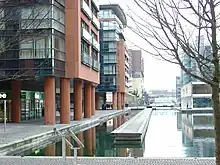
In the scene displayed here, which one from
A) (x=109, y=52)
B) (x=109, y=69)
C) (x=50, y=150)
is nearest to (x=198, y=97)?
(x=109, y=69)

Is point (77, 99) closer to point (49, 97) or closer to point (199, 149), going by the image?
point (49, 97)

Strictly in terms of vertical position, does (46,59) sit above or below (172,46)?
above

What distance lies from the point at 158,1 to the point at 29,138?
17.9 meters

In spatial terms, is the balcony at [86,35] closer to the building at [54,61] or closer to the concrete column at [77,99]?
the building at [54,61]

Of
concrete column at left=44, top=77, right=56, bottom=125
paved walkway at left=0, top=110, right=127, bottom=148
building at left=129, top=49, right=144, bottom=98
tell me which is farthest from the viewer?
building at left=129, top=49, right=144, bottom=98

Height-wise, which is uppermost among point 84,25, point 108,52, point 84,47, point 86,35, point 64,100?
point 108,52

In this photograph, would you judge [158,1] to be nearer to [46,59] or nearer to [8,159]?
[8,159]

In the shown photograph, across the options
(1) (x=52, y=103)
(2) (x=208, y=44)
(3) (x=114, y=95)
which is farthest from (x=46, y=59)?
(3) (x=114, y=95)

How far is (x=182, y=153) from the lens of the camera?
19.7 metres

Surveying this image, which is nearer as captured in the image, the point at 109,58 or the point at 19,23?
the point at 19,23

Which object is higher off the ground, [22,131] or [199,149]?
[22,131]

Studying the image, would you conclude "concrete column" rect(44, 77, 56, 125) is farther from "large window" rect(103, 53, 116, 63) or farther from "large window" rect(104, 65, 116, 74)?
"large window" rect(103, 53, 116, 63)

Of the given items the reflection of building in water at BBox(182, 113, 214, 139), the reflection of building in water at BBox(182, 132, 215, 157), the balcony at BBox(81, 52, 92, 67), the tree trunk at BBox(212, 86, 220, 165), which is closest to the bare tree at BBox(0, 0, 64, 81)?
the tree trunk at BBox(212, 86, 220, 165)

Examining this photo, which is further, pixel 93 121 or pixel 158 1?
pixel 93 121
